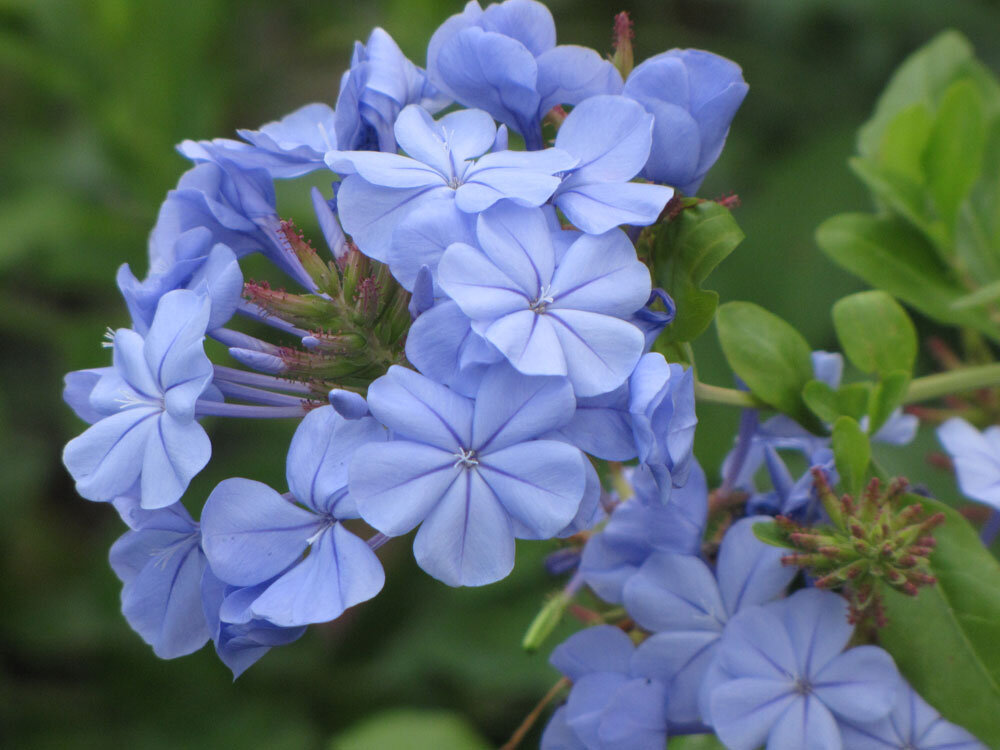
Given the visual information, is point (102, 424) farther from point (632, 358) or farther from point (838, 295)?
point (838, 295)

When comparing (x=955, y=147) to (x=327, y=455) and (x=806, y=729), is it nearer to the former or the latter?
(x=806, y=729)

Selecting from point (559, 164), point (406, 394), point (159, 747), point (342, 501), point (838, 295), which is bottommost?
point (159, 747)

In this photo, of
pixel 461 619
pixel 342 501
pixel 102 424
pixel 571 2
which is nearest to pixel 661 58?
pixel 342 501

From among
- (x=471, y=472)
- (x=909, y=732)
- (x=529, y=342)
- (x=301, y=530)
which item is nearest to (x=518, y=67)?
(x=529, y=342)

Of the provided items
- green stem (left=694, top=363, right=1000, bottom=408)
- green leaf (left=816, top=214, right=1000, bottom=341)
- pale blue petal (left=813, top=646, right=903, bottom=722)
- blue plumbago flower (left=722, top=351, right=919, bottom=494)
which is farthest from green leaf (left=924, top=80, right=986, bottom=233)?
pale blue petal (left=813, top=646, right=903, bottom=722)

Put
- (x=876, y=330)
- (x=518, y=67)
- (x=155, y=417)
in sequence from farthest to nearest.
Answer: (x=876, y=330) < (x=518, y=67) < (x=155, y=417)
